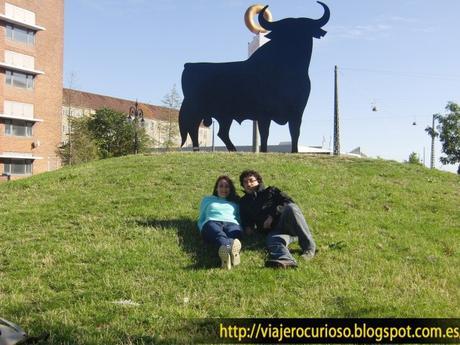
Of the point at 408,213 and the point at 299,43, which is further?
the point at 299,43

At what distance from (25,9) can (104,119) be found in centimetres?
1104

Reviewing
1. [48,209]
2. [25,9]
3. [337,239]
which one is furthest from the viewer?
[25,9]

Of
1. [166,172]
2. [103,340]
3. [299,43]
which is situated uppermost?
[299,43]

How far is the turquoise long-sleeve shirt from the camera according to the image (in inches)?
271

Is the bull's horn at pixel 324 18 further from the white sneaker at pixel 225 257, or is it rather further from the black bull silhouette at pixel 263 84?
the white sneaker at pixel 225 257

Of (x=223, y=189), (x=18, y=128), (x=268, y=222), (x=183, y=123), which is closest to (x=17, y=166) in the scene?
(x=18, y=128)

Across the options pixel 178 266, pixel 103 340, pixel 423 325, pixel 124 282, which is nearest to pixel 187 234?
pixel 178 266

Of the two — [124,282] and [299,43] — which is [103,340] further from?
[299,43]

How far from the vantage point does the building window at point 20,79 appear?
126ft

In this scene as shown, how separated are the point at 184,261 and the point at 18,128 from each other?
121ft

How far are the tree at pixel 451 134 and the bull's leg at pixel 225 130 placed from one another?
30747 millimetres

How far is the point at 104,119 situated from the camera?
45875 millimetres

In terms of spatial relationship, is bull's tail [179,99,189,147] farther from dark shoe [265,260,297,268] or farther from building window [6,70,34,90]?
building window [6,70,34,90]

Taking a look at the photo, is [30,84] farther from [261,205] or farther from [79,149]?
[261,205]
